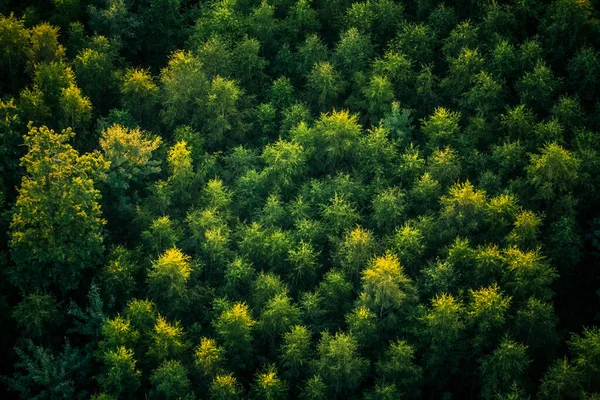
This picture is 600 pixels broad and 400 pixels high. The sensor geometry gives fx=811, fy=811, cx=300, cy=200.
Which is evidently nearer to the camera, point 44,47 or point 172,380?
point 172,380

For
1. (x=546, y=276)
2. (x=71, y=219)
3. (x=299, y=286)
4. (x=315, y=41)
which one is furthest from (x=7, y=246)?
(x=546, y=276)

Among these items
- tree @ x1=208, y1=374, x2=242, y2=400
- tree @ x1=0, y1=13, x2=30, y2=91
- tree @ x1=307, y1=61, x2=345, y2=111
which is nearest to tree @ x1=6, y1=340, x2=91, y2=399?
tree @ x1=208, y1=374, x2=242, y2=400

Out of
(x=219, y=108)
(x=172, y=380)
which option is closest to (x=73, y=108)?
(x=219, y=108)

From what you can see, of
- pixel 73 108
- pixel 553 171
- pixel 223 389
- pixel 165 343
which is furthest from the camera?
pixel 73 108

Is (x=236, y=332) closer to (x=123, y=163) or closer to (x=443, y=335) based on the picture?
(x=443, y=335)

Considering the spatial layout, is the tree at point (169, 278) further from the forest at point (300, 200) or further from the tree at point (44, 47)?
the tree at point (44, 47)

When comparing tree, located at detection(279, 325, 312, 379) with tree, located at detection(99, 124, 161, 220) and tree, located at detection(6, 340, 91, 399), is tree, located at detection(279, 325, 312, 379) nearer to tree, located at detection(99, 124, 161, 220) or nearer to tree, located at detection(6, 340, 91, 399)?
tree, located at detection(6, 340, 91, 399)
